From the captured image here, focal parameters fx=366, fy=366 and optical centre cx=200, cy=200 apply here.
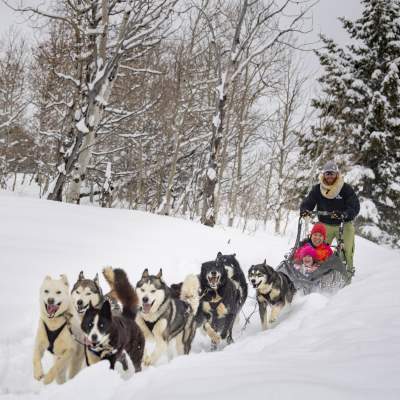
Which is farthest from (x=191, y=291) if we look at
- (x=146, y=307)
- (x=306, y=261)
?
(x=306, y=261)

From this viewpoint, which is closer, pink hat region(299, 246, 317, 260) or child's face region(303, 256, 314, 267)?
child's face region(303, 256, 314, 267)

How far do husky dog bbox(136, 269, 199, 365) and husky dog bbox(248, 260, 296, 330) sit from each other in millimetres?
1246

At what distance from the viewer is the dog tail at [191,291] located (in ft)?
13.1

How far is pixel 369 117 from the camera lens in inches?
601

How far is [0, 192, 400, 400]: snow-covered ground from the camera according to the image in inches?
61.8

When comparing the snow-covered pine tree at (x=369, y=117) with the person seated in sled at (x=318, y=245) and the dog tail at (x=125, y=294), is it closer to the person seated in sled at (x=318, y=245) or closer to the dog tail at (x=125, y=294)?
the person seated in sled at (x=318, y=245)

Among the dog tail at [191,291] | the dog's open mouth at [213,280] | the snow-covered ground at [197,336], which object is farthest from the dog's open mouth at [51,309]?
the dog's open mouth at [213,280]

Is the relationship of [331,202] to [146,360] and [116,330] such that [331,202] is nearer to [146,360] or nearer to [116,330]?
[146,360]

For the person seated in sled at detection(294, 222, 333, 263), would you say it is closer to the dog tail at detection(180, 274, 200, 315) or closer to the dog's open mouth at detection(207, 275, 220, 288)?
the dog's open mouth at detection(207, 275, 220, 288)

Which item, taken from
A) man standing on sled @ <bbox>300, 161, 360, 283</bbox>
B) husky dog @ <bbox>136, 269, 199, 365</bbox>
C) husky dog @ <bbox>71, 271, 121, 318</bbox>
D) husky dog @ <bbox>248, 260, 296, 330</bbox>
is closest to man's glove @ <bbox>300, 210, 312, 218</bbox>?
man standing on sled @ <bbox>300, 161, 360, 283</bbox>

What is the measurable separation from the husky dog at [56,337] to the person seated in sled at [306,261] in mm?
3591

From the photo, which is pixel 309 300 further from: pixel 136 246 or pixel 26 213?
pixel 26 213

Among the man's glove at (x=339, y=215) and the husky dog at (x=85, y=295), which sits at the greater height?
the man's glove at (x=339, y=215)

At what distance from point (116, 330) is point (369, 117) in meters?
15.3
